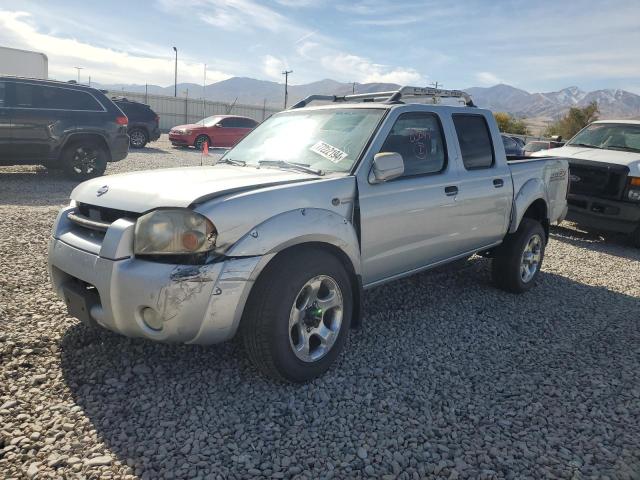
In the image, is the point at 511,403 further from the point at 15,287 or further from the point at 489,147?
the point at 15,287

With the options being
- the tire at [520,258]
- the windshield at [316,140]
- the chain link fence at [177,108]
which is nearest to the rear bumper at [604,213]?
the tire at [520,258]

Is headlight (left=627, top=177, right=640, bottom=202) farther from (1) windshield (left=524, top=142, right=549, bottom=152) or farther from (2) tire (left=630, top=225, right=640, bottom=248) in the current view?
(1) windshield (left=524, top=142, right=549, bottom=152)

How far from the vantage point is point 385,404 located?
113 inches

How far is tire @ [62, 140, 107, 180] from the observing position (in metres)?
9.56

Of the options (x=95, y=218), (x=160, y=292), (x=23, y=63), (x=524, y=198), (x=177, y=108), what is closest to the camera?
(x=160, y=292)

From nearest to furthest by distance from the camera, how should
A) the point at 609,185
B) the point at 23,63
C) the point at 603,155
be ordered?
1. the point at 609,185
2. the point at 603,155
3. the point at 23,63

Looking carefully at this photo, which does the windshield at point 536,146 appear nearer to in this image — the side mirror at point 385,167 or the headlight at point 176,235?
the side mirror at point 385,167

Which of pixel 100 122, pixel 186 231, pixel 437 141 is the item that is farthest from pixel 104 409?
pixel 100 122

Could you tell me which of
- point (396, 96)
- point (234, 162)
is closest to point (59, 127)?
point (234, 162)

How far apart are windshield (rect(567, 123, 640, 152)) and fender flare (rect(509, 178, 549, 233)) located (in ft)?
15.3

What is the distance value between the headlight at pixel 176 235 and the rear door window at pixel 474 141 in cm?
260

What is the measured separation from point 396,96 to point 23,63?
23.8 m

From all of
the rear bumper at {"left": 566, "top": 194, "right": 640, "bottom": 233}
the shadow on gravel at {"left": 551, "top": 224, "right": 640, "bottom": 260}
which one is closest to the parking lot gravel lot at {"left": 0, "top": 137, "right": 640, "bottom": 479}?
the shadow on gravel at {"left": 551, "top": 224, "right": 640, "bottom": 260}

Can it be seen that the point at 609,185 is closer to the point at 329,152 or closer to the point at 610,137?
the point at 610,137
